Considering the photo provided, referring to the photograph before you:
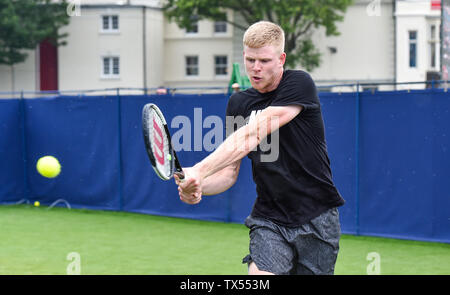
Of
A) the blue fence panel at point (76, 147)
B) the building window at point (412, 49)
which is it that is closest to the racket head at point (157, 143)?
the blue fence panel at point (76, 147)

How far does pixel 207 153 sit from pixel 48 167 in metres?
3.02

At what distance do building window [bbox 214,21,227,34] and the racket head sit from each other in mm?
49712

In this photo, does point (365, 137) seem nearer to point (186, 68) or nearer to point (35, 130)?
point (35, 130)

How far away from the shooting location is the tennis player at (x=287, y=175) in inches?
166

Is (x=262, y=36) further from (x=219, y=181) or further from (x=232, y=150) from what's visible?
(x=219, y=181)

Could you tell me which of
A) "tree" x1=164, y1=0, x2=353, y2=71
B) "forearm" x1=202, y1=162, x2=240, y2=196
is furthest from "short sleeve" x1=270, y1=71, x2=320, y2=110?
"tree" x1=164, y1=0, x2=353, y2=71

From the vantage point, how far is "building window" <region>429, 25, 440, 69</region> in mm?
46156

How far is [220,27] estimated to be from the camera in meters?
53.6

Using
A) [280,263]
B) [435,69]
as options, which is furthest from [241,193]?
[435,69]

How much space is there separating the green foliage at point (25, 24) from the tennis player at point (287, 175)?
4381 centimetres

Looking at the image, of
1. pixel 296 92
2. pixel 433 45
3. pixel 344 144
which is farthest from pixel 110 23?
pixel 296 92

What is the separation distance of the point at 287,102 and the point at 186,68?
4964cm

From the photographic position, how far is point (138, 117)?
41.9ft

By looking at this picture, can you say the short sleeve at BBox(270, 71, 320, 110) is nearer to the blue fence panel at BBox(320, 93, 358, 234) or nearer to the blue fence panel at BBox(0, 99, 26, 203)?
the blue fence panel at BBox(320, 93, 358, 234)
